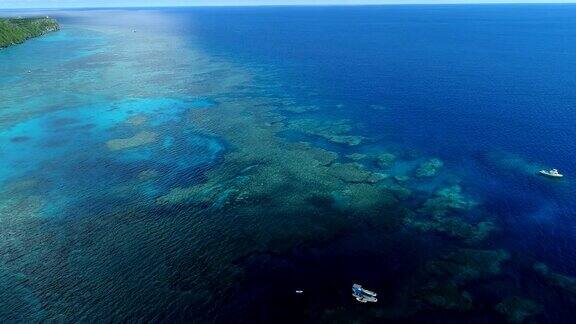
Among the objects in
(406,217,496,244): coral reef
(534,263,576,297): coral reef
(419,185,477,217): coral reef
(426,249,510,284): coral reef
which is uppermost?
(534,263,576,297): coral reef

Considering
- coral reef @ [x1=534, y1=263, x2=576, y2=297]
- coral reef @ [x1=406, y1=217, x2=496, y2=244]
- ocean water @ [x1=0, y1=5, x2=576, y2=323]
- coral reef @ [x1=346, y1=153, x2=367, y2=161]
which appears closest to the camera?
ocean water @ [x1=0, y1=5, x2=576, y2=323]

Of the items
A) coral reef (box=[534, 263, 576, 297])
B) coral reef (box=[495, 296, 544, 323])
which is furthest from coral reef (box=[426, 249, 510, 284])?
coral reef (box=[495, 296, 544, 323])

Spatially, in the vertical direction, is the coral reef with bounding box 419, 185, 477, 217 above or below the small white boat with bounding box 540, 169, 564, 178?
below

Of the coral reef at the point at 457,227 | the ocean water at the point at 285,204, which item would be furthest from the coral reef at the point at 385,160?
the coral reef at the point at 457,227

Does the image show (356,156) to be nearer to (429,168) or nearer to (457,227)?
(429,168)

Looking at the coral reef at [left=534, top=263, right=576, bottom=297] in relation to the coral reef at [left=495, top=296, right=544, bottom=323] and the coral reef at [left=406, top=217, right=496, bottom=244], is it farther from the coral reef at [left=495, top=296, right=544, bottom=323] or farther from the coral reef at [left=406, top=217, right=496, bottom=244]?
the coral reef at [left=406, top=217, right=496, bottom=244]

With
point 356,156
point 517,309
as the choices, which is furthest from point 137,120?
point 517,309
